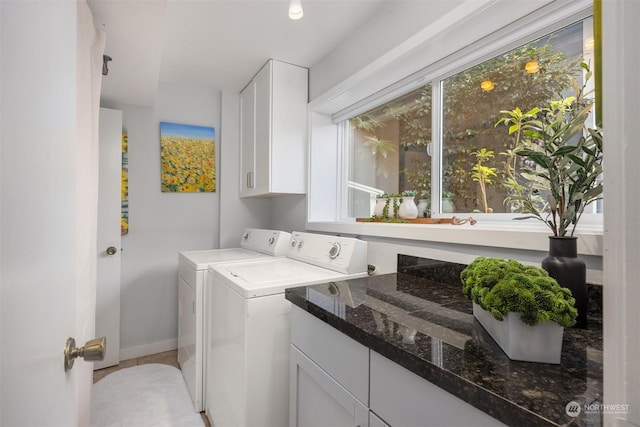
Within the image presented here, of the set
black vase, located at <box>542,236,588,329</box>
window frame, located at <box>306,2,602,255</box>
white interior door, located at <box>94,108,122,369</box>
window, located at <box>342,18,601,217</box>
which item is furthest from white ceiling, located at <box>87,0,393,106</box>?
black vase, located at <box>542,236,588,329</box>

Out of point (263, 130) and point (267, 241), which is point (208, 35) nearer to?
point (263, 130)

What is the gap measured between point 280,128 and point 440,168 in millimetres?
1198

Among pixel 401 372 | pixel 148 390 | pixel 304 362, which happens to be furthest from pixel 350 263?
pixel 148 390

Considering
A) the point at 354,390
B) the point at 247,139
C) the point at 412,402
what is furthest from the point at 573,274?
the point at 247,139

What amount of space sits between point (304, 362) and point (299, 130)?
174cm

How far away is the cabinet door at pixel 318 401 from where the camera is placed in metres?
0.87

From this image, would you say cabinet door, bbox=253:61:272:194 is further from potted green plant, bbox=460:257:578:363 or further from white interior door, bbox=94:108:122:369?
potted green plant, bbox=460:257:578:363

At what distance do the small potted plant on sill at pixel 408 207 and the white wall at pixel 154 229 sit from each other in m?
1.95

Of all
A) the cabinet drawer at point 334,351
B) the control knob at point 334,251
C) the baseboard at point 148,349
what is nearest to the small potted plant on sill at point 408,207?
the control knob at point 334,251

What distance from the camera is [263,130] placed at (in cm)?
242

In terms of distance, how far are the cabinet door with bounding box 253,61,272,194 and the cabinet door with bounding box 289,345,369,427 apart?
4.71ft

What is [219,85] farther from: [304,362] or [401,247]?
[304,362]

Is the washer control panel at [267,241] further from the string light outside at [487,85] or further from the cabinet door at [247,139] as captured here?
the string light outside at [487,85]

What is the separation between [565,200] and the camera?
0.89m
